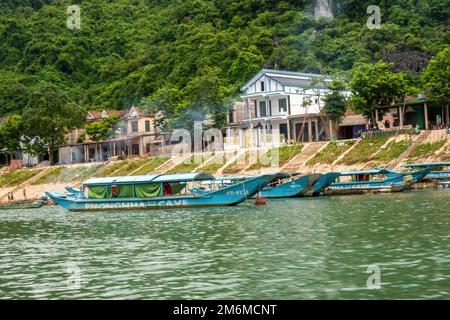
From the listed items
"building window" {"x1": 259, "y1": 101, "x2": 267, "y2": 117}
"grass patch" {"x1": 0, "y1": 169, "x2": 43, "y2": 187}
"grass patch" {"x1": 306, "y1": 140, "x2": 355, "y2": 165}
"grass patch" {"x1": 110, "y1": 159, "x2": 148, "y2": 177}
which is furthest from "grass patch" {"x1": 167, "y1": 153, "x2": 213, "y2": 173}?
"grass patch" {"x1": 0, "y1": 169, "x2": 43, "y2": 187}


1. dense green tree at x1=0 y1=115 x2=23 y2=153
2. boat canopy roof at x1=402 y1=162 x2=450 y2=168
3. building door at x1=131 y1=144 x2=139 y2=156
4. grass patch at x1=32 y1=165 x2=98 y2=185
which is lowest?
boat canopy roof at x1=402 y1=162 x2=450 y2=168

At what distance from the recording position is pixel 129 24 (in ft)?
455

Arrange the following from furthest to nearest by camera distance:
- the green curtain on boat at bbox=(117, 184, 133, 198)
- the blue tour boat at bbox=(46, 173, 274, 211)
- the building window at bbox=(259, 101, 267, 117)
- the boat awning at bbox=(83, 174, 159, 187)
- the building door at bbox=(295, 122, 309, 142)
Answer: the building window at bbox=(259, 101, 267, 117) < the building door at bbox=(295, 122, 309, 142) < the green curtain on boat at bbox=(117, 184, 133, 198) < the boat awning at bbox=(83, 174, 159, 187) < the blue tour boat at bbox=(46, 173, 274, 211)

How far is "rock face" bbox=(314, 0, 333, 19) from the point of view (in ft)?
383

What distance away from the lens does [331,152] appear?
64.3 metres

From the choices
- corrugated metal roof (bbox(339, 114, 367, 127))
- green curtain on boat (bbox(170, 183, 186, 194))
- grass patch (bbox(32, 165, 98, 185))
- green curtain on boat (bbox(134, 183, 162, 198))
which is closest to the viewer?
green curtain on boat (bbox(134, 183, 162, 198))

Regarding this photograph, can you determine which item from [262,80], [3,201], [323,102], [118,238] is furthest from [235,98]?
[118,238]

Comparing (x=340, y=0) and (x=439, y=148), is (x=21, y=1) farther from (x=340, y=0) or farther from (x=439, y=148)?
(x=439, y=148)

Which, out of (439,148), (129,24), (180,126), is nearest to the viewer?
(439,148)

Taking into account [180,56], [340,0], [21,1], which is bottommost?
[180,56]

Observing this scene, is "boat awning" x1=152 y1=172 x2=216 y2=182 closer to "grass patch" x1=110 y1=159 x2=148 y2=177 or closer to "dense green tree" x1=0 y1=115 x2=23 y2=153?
"grass patch" x1=110 y1=159 x2=148 y2=177

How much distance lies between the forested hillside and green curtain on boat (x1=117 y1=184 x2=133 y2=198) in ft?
104

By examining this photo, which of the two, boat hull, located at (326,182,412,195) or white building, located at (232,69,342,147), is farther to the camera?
white building, located at (232,69,342,147)

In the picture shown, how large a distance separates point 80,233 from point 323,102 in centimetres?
4859
